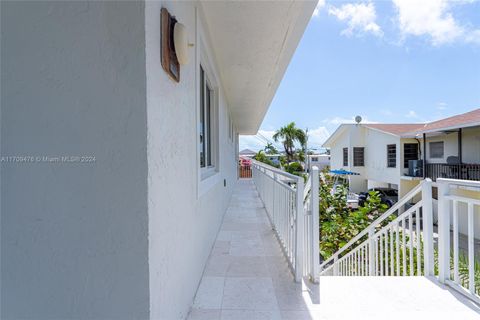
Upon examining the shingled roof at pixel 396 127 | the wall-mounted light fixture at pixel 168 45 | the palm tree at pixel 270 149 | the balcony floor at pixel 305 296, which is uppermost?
the shingled roof at pixel 396 127

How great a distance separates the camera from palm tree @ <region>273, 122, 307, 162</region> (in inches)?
902

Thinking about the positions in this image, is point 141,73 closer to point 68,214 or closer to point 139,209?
point 139,209

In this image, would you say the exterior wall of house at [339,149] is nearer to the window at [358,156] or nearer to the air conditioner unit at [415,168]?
the window at [358,156]

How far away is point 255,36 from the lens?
281cm

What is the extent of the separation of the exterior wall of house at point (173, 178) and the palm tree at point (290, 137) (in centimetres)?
2140

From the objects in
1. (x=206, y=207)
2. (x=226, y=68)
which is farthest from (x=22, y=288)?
(x=226, y=68)

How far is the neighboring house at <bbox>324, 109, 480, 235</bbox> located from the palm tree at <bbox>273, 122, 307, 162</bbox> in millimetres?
3505

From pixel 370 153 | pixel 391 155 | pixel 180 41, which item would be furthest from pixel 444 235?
pixel 370 153

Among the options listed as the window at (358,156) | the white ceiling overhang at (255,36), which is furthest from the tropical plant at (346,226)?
the window at (358,156)

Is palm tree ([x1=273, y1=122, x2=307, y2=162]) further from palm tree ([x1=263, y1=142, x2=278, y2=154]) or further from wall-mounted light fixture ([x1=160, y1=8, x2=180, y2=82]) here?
wall-mounted light fixture ([x1=160, y1=8, x2=180, y2=82])

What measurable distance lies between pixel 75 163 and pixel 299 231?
198cm

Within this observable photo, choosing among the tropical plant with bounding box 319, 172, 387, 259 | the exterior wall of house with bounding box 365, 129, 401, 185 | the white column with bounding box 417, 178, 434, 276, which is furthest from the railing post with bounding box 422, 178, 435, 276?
the exterior wall of house with bounding box 365, 129, 401, 185

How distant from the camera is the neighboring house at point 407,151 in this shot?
930 cm

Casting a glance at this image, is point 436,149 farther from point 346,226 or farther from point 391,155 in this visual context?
point 346,226
